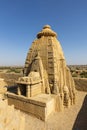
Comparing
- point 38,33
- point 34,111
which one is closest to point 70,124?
point 34,111

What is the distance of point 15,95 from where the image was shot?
1070 centimetres

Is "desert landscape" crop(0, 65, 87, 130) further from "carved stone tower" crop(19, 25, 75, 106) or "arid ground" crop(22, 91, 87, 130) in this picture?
"carved stone tower" crop(19, 25, 75, 106)

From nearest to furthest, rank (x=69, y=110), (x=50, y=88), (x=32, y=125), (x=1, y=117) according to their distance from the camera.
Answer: (x=1, y=117)
(x=32, y=125)
(x=69, y=110)
(x=50, y=88)

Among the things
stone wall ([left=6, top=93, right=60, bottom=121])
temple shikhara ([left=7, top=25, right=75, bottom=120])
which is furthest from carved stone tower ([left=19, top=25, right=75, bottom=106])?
stone wall ([left=6, top=93, right=60, bottom=121])

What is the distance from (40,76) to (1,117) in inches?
301

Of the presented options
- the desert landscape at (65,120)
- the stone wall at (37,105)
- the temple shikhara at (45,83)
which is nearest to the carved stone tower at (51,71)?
the temple shikhara at (45,83)

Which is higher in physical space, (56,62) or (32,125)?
(56,62)

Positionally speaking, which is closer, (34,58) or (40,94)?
(40,94)

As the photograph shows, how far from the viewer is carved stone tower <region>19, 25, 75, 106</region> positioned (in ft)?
36.0

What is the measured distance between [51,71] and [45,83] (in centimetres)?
131

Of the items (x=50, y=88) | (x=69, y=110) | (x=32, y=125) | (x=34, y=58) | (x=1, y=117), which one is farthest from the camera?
(x=34, y=58)

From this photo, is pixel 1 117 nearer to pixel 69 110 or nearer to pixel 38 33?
pixel 69 110

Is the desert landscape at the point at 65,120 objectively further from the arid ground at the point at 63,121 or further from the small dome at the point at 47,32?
the small dome at the point at 47,32

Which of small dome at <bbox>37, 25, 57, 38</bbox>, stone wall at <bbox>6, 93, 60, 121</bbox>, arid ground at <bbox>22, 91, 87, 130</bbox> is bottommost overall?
arid ground at <bbox>22, 91, 87, 130</bbox>
